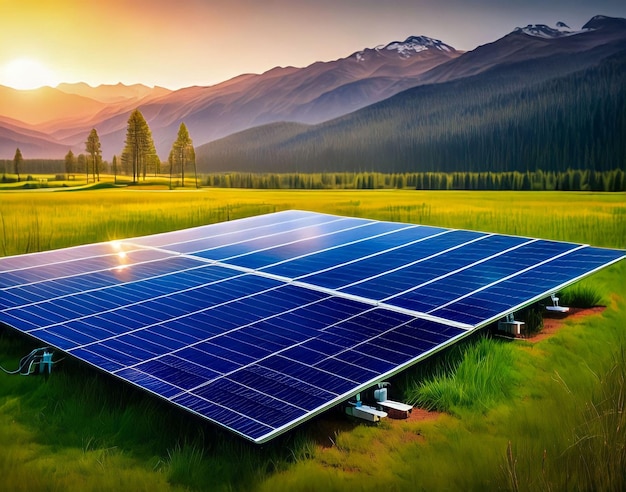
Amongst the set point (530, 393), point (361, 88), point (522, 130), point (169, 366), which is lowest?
point (530, 393)

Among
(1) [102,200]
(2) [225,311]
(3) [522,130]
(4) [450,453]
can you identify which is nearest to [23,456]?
(2) [225,311]

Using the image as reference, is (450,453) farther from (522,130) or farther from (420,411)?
(522,130)

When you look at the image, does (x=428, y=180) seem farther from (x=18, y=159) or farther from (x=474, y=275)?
(x=474, y=275)

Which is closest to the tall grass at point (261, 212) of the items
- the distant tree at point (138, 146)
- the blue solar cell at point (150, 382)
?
the distant tree at point (138, 146)

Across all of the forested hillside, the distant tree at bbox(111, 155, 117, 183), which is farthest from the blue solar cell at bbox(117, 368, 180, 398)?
the forested hillside

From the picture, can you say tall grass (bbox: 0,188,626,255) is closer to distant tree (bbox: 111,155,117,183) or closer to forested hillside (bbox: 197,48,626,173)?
distant tree (bbox: 111,155,117,183)

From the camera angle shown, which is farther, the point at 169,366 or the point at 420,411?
the point at 420,411

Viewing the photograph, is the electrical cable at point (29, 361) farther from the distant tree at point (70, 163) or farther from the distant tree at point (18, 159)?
the distant tree at point (70, 163)
